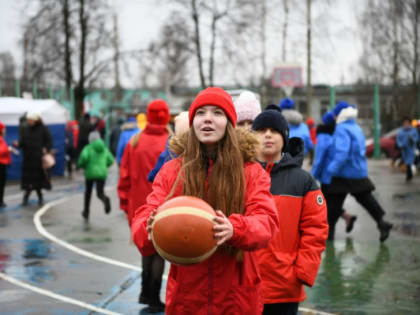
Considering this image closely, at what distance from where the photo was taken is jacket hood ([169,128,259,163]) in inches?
142

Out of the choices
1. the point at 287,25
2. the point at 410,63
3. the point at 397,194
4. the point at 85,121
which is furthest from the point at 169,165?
the point at 410,63

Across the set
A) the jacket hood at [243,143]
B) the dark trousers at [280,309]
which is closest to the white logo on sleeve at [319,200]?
the dark trousers at [280,309]

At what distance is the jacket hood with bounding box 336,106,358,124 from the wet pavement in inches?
69.0

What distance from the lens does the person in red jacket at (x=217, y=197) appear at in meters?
3.49

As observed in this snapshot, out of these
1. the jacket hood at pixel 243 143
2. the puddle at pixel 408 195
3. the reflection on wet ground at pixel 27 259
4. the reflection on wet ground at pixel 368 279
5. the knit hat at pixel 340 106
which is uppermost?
the knit hat at pixel 340 106

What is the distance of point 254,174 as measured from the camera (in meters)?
3.59

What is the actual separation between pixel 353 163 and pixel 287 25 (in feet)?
88.4

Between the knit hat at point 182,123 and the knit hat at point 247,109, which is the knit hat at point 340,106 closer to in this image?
the knit hat at point 247,109

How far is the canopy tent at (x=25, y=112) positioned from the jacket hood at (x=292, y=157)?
667 inches

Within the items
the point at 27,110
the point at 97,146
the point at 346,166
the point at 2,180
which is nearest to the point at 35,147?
the point at 2,180

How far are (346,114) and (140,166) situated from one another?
12.7 ft

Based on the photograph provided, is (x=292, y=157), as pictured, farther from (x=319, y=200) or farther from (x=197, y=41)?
(x=197, y=41)

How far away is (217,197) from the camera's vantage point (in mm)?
3512

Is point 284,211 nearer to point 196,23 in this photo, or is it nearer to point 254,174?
point 254,174
